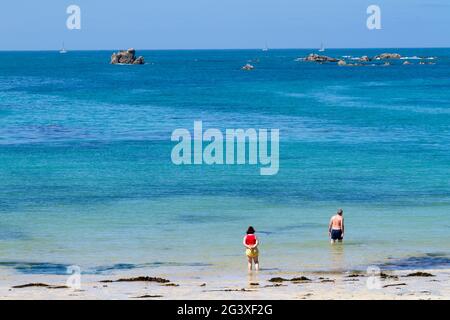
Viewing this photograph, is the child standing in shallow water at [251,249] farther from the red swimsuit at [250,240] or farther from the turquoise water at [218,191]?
the turquoise water at [218,191]

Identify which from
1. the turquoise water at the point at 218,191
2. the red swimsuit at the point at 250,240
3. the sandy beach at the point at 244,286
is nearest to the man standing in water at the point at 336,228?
the turquoise water at the point at 218,191

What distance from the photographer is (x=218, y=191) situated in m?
45.5

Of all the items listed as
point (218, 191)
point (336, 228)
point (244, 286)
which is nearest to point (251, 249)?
point (244, 286)

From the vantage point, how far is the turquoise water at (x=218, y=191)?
31828mm

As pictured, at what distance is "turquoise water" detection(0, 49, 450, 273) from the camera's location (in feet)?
104

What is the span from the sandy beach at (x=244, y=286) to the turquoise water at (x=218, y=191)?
167 centimetres

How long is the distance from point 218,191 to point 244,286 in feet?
64.1

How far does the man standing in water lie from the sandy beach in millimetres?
4386

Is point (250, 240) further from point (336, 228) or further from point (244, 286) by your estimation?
point (336, 228)

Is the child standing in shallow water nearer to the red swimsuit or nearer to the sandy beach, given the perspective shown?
the red swimsuit

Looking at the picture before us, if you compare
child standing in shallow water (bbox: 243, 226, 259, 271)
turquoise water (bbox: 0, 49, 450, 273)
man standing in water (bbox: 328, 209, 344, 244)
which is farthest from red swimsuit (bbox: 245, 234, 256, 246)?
man standing in water (bbox: 328, 209, 344, 244)

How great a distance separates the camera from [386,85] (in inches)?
5600

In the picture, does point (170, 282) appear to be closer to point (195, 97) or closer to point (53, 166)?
point (53, 166)

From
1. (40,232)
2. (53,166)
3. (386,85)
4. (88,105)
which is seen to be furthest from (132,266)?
(386,85)
